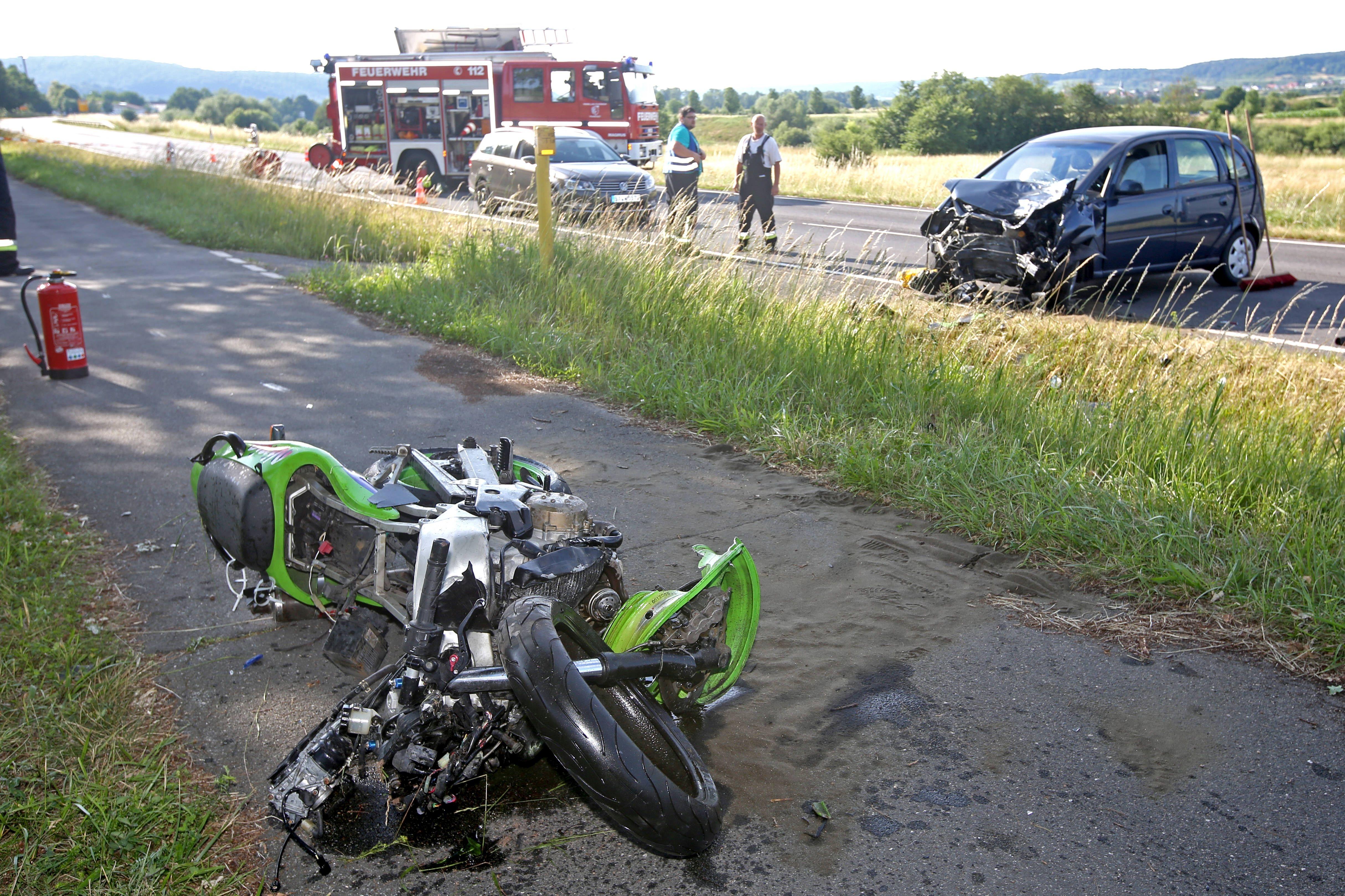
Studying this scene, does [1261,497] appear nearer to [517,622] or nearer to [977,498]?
[977,498]

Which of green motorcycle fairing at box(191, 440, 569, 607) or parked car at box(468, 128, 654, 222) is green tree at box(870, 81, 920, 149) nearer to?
parked car at box(468, 128, 654, 222)

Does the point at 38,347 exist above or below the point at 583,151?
below

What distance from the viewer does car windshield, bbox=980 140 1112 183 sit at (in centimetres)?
1059

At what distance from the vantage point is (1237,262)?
12.1m

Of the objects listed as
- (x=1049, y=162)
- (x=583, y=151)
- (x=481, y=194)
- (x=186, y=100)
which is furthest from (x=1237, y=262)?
(x=186, y=100)

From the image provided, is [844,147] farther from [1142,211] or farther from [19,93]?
[19,93]

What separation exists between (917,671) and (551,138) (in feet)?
25.2

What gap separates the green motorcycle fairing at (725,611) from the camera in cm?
300

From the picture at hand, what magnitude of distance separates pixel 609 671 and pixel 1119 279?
10.3m

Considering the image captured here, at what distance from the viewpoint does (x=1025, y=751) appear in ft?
11.2

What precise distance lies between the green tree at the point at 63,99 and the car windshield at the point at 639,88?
118603mm

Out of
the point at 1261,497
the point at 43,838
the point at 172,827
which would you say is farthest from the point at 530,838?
the point at 1261,497

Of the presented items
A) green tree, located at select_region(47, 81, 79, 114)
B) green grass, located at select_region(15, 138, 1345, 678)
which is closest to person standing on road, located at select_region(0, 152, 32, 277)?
green grass, located at select_region(15, 138, 1345, 678)

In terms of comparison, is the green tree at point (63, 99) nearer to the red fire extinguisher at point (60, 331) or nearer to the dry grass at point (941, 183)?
the dry grass at point (941, 183)
